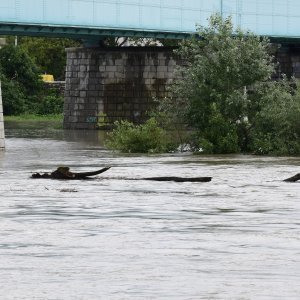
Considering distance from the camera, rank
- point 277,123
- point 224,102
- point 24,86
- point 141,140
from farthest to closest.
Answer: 1. point 24,86
2. point 141,140
3. point 224,102
4. point 277,123

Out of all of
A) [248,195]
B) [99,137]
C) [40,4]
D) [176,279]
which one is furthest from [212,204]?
[99,137]

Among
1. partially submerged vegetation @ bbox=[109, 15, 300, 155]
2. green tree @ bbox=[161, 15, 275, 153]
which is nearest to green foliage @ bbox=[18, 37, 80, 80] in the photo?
partially submerged vegetation @ bbox=[109, 15, 300, 155]

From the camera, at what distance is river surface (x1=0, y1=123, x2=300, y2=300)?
16.1 metres

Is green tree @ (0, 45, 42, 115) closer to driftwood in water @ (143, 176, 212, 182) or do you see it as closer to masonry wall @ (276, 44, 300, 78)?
masonry wall @ (276, 44, 300, 78)

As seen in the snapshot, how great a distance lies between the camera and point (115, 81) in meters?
89.1

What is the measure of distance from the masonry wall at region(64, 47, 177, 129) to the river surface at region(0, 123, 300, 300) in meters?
49.8

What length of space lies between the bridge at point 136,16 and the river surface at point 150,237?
3052cm

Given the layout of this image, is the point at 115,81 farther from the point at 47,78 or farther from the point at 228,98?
the point at 47,78

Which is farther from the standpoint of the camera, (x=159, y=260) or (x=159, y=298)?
(x=159, y=260)

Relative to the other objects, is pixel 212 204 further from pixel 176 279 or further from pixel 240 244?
pixel 176 279

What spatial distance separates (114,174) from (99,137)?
37313 mm

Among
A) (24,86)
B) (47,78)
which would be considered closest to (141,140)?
(24,86)

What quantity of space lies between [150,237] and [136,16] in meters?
53.1

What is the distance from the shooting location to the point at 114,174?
36.9 meters
